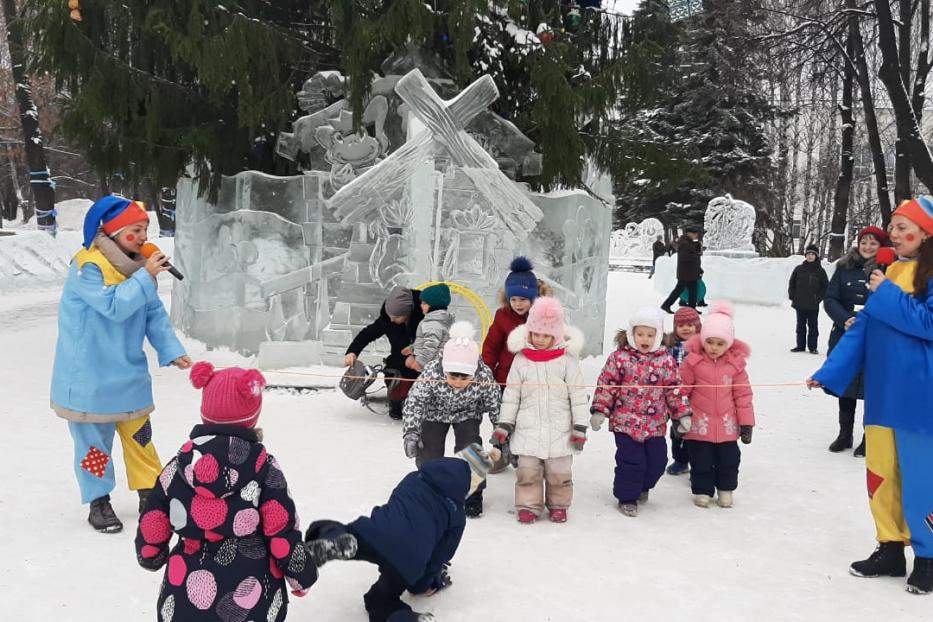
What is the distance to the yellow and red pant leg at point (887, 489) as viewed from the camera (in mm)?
3500

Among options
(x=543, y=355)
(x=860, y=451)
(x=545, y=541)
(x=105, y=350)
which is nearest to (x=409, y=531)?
(x=545, y=541)

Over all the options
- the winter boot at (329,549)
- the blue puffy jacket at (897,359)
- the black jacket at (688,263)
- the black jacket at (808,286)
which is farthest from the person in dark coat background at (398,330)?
the black jacket at (688,263)

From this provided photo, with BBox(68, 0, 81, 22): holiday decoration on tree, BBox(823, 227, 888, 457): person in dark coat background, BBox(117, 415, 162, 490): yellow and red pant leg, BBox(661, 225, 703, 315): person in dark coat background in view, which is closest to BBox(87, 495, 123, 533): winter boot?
BBox(117, 415, 162, 490): yellow and red pant leg

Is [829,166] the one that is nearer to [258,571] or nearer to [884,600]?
[884,600]

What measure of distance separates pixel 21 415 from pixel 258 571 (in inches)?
195

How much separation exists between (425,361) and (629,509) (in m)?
1.92

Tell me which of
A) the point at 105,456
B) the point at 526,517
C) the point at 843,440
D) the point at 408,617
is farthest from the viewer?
the point at 843,440

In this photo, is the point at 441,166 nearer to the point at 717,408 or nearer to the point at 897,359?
the point at 717,408

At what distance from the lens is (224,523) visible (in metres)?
2.27

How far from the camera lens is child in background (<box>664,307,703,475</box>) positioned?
5004mm

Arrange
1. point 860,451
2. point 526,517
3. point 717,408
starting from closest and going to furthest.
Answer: point 526,517 < point 717,408 < point 860,451

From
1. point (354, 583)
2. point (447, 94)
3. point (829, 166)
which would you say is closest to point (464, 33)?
point (447, 94)

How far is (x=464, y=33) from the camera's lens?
760 centimetres

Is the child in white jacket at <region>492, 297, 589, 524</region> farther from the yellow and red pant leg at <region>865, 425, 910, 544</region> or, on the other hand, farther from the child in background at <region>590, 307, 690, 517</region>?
the yellow and red pant leg at <region>865, 425, 910, 544</region>
